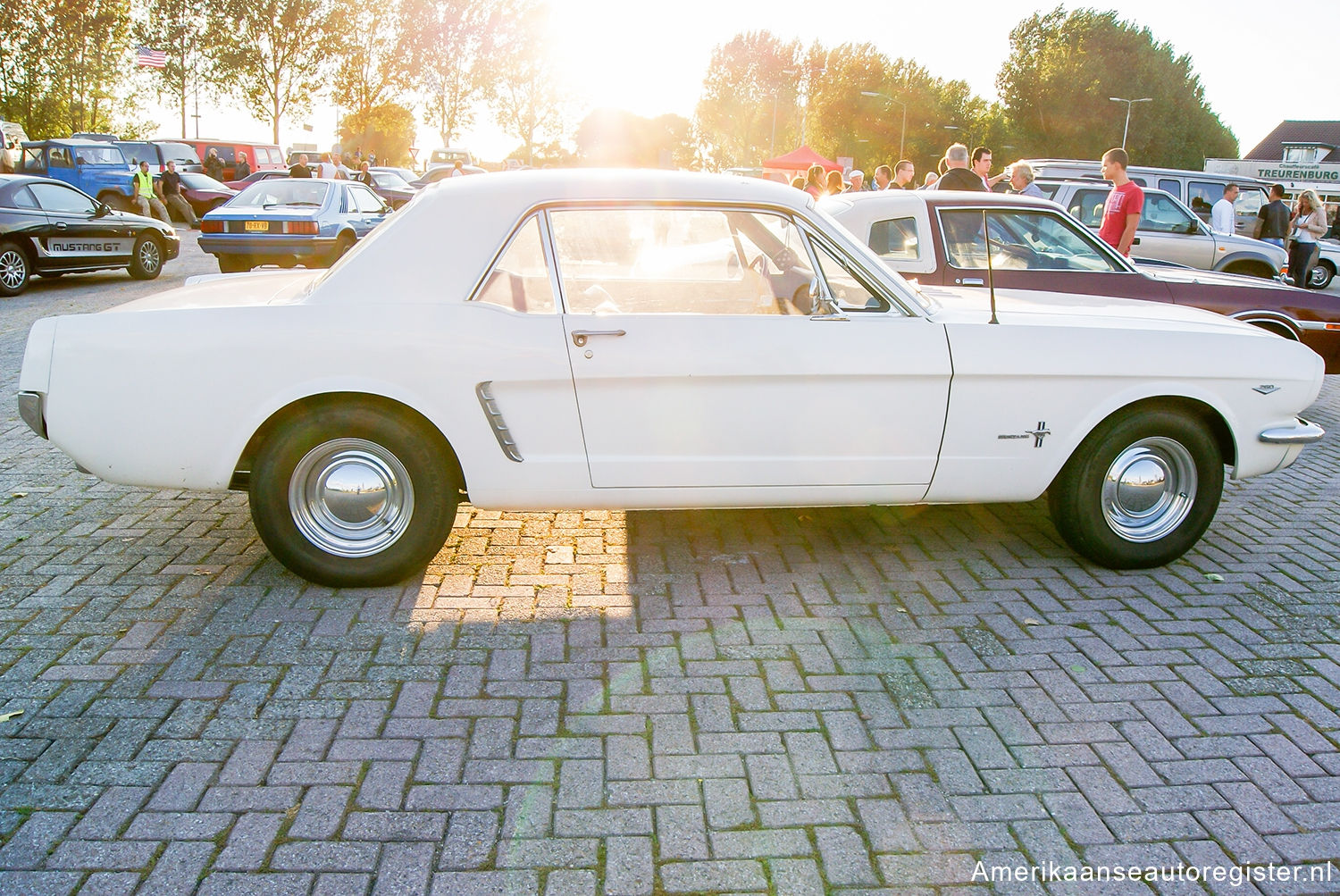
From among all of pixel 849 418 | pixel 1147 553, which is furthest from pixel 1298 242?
pixel 849 418

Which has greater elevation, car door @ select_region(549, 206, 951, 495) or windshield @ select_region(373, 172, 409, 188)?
windshield @ select_region(373, 172, 409, 188)

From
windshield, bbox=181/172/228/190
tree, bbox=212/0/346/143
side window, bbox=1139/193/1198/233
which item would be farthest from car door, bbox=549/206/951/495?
tree, bbox=212/0/346/143

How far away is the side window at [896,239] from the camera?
6.87m

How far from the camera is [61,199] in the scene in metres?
13.2

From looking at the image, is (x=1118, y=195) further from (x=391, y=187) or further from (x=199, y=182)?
(x=199, y=182)

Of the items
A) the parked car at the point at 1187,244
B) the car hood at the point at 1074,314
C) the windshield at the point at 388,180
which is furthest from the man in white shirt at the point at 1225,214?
the windshield at the point at 388,180

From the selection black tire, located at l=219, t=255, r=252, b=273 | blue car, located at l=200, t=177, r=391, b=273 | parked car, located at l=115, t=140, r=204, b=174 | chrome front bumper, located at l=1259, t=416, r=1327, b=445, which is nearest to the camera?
chrome front bumper, located at l=1259, t=416, r=1327, b=445

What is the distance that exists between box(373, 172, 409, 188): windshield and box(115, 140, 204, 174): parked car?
629 centimetres

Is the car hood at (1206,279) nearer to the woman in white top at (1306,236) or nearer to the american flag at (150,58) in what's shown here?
the woman in white top at (1306,236)

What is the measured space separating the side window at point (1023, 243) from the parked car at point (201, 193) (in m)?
25.1

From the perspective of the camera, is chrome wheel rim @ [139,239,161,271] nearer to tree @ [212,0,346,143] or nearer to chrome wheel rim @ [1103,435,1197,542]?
chrome wheel rim @ [1103,435,1197,542]

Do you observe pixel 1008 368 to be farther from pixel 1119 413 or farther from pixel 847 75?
pixel 847 75

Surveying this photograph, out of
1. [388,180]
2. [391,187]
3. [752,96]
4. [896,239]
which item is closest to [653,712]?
[896,239]

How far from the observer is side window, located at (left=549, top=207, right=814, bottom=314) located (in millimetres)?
3984
